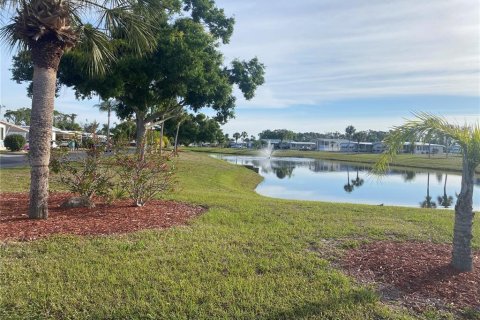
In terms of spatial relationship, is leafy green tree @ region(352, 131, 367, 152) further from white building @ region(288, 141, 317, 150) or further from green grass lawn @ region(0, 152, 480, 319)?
green grass lawn @ region(0, 152, 480, 319)

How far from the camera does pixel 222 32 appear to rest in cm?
1831

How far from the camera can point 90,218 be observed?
21.0 ft

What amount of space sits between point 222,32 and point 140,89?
207 inches

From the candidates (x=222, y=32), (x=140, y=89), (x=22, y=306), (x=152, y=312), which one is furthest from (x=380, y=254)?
(x=222, y=32)

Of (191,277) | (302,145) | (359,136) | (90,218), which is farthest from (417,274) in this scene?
(302,145)

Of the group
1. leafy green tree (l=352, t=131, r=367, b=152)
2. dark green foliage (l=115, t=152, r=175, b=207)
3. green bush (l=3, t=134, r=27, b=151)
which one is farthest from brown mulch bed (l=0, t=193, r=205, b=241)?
leafy green tree (l=352, t=131, r=367, b=152)

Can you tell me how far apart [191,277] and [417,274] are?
8.25 feet

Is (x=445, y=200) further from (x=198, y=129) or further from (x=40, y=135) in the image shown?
(x=198, y=129)

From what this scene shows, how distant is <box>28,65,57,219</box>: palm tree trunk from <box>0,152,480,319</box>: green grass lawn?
1.25 m

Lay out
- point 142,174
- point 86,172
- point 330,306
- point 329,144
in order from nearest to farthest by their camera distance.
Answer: point 330,306 < point 86,172 < point 142,174 < point 329,144

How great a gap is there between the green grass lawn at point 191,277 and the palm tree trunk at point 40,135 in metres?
1.25

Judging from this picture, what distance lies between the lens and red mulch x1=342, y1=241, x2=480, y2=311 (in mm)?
3887

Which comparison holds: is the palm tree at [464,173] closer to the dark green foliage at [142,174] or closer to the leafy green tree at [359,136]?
the dark green foliage at [142,174]

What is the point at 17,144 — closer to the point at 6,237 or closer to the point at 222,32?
the point at 222,32
